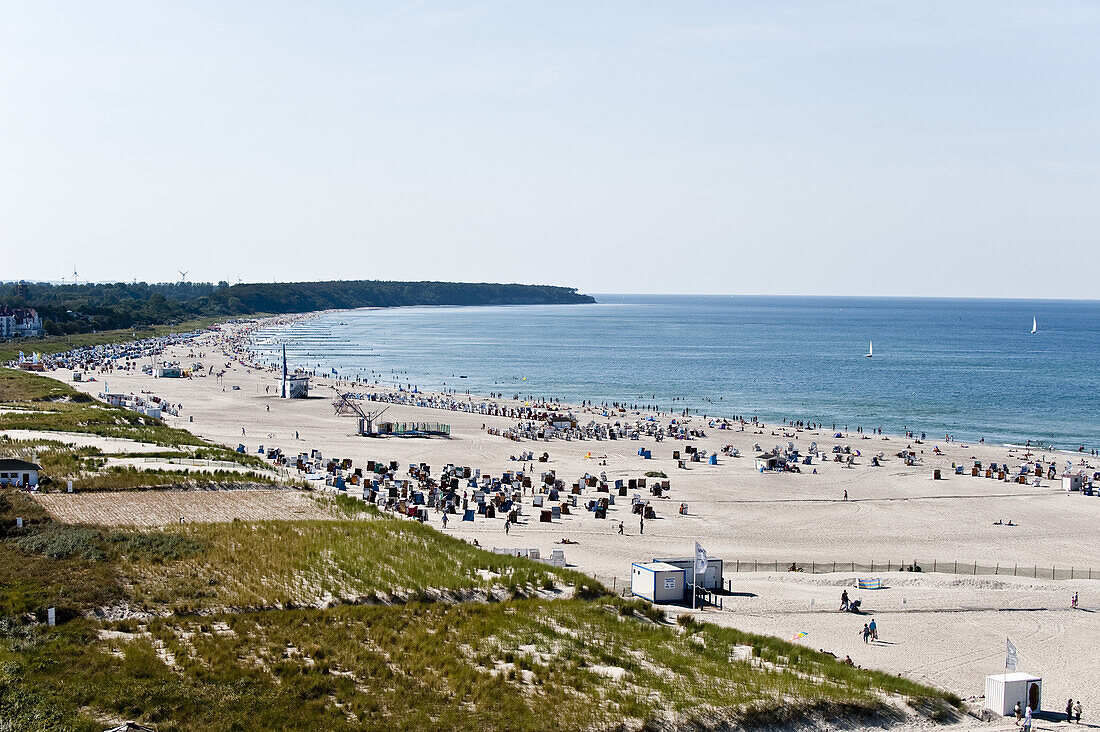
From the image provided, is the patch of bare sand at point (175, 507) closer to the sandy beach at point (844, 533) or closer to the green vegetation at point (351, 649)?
the sandy beach at point (844, 533)

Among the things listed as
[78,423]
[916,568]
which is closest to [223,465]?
[78,423]

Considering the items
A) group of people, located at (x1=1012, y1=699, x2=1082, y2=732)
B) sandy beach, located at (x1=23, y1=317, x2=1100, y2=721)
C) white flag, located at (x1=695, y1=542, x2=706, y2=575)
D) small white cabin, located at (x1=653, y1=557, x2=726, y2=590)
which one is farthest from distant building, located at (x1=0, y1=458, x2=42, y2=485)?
group of people, located at (x1=1012, y1=699, x2=1082, y2=732)

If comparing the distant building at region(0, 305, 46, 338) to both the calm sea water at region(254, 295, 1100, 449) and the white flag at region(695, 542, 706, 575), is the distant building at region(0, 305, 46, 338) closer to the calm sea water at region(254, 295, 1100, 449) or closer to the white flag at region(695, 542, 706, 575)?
the calm sea water at region(254, 295, 1100, 449)

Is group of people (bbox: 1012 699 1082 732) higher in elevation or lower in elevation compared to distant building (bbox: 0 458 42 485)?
lower

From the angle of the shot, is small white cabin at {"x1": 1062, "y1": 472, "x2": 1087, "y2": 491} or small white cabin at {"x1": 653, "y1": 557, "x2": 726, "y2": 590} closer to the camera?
small white cabin at {"x1": 653, "y1": 557, "x2": 726, "y2": 590}

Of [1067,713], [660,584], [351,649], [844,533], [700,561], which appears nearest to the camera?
[1067,713]

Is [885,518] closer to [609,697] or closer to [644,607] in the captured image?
[644,607]

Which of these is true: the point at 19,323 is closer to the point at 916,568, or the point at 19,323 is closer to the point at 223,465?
the point at 223,465
